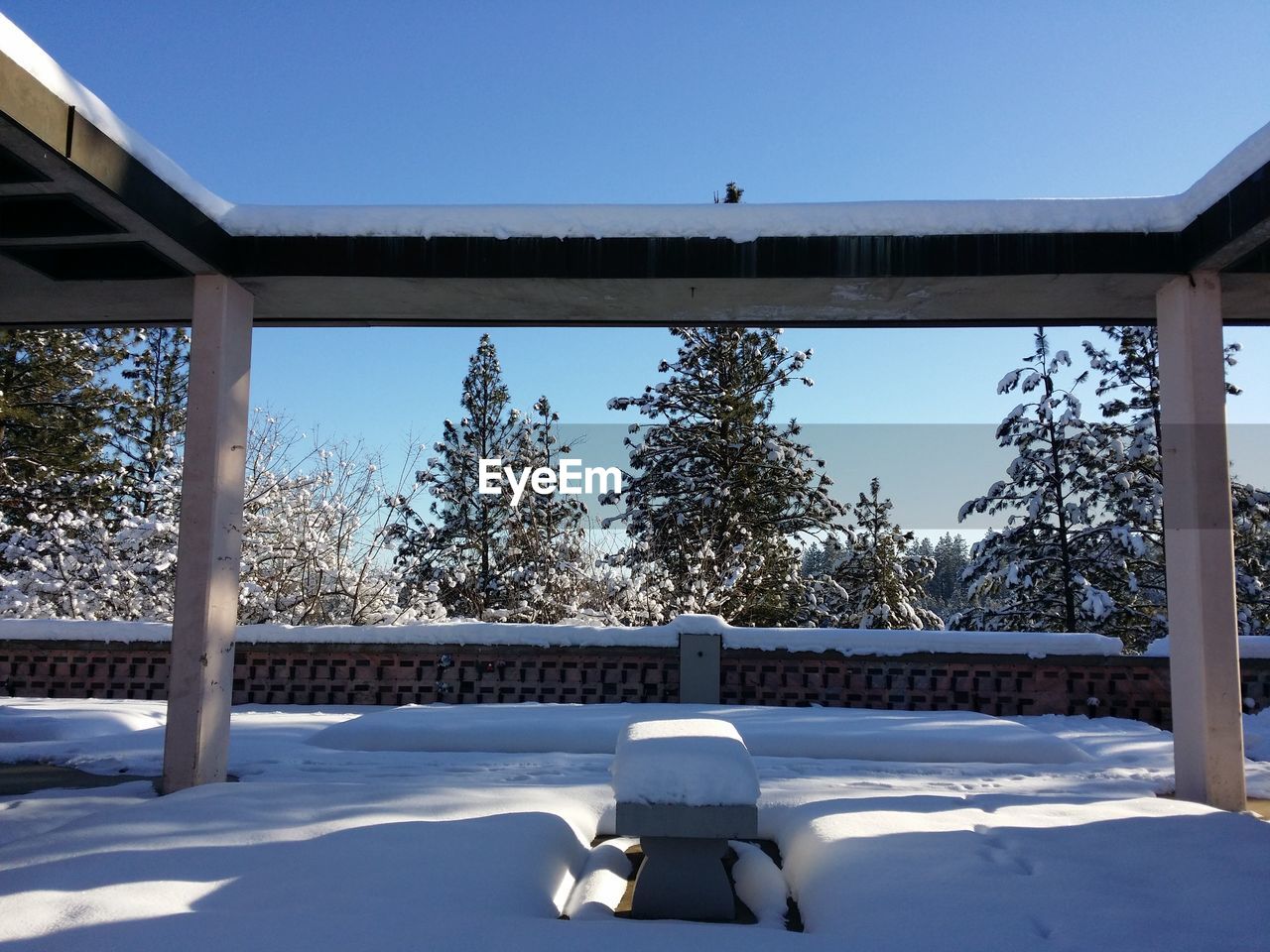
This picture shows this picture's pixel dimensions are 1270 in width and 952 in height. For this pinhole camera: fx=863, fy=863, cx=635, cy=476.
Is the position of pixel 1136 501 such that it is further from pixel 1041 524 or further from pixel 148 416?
pixel 148 416

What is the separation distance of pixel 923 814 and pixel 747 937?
1950 millimetres

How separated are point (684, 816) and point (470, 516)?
23.6 metres

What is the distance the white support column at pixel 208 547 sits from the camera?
5375 mm

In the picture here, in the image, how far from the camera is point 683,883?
371cm

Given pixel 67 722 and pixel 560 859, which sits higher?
pixel 560 859

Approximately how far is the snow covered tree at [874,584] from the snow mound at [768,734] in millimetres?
13326

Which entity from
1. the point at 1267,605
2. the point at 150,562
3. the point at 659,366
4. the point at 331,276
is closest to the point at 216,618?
the point at 331,276

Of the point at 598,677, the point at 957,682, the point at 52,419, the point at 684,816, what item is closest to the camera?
the point at 684,816

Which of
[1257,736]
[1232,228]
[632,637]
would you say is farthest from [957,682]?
[1232,228]

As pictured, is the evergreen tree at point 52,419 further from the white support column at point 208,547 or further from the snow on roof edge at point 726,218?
the snow on roof edge at point 726,218

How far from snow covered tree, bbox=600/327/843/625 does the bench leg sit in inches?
599

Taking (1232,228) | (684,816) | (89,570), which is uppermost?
(1232,228)

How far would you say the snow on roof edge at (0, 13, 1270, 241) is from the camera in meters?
5.47

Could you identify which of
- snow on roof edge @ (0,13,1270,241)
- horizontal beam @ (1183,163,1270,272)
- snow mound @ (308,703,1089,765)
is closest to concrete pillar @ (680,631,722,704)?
snow mound @ (308,703,1089,765)
